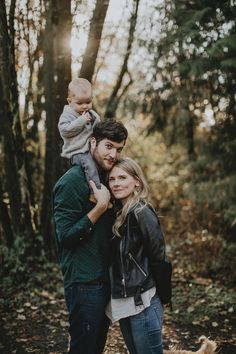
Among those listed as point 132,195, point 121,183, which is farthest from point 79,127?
point 132,195

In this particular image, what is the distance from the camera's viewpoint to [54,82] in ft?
23.6

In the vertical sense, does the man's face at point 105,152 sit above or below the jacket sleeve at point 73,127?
below

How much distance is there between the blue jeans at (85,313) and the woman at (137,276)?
10 centimetres

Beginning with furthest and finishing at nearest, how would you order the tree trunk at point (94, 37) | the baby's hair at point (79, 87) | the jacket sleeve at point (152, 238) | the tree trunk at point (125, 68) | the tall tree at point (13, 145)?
the tree trunk at point (125, 68), the tall tree at point (13, 145), the tree trunk at point (94, 37), the baby's hair at point (79, 87), the jacket sleeve at point (152, 238)

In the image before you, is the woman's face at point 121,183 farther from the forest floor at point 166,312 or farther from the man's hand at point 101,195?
the forest floor at point 166,312

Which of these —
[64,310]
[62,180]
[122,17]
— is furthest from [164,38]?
[62,180]

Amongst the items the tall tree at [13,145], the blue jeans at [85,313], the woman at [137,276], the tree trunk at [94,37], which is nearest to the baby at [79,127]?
the woman at [137,276]

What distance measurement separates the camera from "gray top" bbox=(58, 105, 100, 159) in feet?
9.78

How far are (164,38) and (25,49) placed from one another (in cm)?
252

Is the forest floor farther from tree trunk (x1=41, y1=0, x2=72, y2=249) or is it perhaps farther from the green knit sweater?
the green knit sweater

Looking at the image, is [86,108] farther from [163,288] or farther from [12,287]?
[12,287]

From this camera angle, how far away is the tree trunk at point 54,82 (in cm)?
606

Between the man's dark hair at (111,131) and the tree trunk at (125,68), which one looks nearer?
the man's dark hair at (111,131)

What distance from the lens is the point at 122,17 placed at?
7781 millimetres
